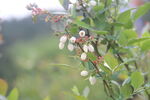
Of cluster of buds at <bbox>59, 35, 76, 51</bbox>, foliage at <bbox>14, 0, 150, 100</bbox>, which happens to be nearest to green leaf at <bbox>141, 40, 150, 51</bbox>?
foliage at <bbox>14, 0, 150, 100</bbox>

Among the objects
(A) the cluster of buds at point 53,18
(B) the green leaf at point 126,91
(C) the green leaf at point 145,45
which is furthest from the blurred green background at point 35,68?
(C) the green leaf at point 145,45

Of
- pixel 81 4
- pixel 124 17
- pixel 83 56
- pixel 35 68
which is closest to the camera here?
pixel 83 56

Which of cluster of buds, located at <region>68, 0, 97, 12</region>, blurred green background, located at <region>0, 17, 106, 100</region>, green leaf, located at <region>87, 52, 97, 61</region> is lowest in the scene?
blurred green background, located at <region>0, 17, 106, 100</region>

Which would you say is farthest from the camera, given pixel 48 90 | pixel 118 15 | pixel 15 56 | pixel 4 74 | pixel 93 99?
pixel 15 56

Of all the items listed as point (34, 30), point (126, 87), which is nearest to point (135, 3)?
point (126, 87)

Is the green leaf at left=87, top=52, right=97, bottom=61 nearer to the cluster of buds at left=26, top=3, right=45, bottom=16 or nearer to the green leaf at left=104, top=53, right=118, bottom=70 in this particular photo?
the green leaf at left=104, top=53, right=118, bottom=70

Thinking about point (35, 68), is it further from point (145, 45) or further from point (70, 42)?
point (70, 42)

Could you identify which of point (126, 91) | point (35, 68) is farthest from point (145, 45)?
point (35, 68)

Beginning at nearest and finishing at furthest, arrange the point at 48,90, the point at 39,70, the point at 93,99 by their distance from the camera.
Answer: the point at 93,99
the point at 48,90
the point at 39,70

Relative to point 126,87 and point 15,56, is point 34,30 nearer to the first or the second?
point 15,56
